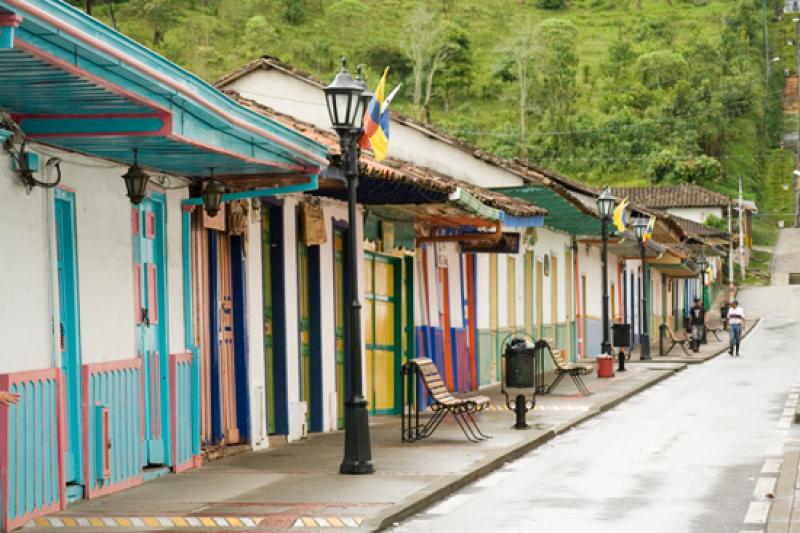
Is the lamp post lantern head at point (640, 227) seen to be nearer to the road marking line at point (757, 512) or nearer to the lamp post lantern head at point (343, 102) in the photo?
the lamp post lantern head at point (343, 102)

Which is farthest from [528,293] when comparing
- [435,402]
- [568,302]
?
[435,402]

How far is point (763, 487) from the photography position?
1288cm

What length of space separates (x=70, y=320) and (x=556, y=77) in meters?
120

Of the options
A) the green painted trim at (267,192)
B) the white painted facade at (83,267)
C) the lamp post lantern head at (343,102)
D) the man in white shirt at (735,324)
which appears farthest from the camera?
the man in white shirt at (735,324)

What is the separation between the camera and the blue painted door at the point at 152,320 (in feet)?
43.5

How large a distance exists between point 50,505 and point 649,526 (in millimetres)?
4401

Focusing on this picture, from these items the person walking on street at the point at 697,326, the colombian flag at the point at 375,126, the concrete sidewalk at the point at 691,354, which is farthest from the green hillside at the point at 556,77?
the colombian flag at the point at 375,126

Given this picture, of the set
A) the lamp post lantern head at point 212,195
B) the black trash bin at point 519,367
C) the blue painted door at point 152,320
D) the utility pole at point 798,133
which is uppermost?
the utility pole at point 798,133

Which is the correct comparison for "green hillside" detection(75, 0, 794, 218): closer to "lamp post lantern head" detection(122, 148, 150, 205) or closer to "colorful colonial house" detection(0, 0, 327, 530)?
"colorful colonial house" detection(0, 0, 327, 530)

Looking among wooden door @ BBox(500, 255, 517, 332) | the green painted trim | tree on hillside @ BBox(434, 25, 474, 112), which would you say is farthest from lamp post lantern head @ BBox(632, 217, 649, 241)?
tree on hillside @ BBox(434, 25, 474, 112)

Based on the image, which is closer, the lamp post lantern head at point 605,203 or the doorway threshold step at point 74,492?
the doorway threshold step at point 74,492

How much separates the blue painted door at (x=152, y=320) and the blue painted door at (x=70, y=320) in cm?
136

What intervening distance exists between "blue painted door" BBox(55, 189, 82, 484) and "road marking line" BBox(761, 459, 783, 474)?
6.36 metres

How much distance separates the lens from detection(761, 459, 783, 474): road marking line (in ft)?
46.1
